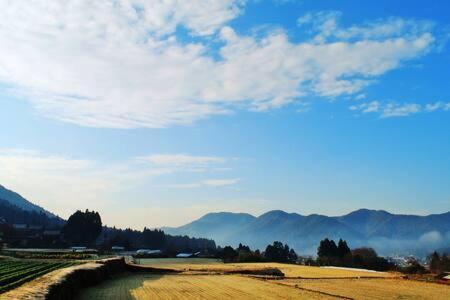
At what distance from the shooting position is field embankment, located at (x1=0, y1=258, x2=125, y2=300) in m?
24.9

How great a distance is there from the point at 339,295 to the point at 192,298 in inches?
448

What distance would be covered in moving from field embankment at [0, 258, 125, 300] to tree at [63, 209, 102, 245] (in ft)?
476

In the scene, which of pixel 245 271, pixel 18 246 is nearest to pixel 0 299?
pixel 245 271

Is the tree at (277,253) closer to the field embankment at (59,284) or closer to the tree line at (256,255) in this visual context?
the tree line at (256,255)

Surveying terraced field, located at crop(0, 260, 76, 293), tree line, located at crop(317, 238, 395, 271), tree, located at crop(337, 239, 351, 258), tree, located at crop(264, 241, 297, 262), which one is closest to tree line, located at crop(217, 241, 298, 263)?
tree, located at crop(264, 241, 297, 262)

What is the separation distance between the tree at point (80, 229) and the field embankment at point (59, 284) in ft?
476

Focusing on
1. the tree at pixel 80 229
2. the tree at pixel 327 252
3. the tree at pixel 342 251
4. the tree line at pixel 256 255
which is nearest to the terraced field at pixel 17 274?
the tree line at pixel 256 255

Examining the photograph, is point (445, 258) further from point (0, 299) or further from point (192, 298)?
point (0, 299)

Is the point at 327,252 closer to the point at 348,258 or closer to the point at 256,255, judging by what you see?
the point at 348,258

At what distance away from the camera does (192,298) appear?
35.0m

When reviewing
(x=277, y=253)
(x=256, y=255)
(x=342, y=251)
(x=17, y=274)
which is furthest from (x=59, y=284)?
(x=277, y=253)

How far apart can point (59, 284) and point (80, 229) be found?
17088cm

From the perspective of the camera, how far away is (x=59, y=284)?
30.5 meters

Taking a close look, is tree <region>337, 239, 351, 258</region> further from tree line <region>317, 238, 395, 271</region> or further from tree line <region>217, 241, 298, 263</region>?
tree line <region>217, 241, 298, 263</region>
